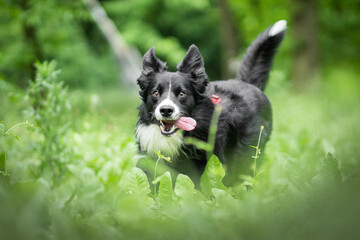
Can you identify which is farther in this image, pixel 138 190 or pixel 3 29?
pixel 3 29

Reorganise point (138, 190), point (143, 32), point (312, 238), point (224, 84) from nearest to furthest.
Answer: point (312, 238), point (138, 190), point (224, 84), point (143, 32)

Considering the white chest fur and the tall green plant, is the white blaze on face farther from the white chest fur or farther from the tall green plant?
the tall green plant

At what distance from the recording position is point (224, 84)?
3791 millimetres

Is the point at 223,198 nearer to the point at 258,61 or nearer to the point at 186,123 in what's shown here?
the point at 186,123

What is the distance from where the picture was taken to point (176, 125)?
118 inches

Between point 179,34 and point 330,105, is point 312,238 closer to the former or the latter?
point 330,105

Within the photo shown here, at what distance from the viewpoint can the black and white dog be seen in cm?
303

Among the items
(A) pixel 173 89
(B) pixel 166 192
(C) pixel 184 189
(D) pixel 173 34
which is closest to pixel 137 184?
(B) pixel 166 192

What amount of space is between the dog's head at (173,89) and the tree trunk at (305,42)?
921cm

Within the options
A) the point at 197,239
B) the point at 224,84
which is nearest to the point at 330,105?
the point at 224,84

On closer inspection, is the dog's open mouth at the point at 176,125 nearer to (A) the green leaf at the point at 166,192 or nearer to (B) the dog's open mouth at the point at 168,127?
(B) the dog's open mouth at the point at 168,127

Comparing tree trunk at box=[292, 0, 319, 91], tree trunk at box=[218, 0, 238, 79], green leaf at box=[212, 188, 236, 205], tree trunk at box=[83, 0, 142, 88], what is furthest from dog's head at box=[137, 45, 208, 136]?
tree trunk at box=[218, 0, 238, 79]

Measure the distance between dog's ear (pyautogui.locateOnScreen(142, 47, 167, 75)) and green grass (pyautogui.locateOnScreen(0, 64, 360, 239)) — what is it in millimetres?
903

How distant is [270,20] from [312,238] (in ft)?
47.9
